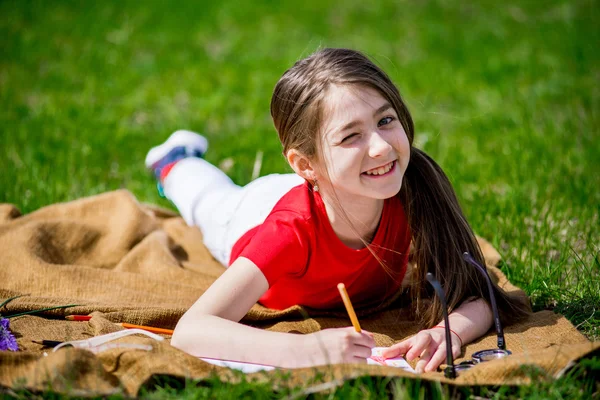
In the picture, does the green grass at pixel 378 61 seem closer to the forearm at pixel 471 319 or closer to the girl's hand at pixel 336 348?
the forearm at pixel 471 319

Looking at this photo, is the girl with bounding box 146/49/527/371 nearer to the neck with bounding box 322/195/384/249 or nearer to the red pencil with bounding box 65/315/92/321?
the neck with bounding box 322/195/384/249

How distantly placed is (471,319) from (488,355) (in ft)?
0.84

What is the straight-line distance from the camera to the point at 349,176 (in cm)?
271

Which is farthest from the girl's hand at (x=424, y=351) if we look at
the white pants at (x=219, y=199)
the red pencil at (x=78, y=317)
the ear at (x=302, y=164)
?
the red pencil at (x=78, y=317)

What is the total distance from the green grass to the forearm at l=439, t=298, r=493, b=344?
35 cm

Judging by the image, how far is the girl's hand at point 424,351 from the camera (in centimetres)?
252

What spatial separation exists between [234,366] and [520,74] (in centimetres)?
466

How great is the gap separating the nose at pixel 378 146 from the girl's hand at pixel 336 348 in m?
0.66

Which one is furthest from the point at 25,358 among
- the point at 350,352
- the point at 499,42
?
the point at 499,42

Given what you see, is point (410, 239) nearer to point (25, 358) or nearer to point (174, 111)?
point (25, 358)

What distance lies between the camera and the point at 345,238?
2.97 m

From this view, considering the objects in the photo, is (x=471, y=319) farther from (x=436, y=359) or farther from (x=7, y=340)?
(x=7, y=340)

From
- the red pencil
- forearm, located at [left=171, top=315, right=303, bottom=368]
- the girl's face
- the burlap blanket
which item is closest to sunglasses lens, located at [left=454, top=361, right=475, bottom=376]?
the burlap blanket

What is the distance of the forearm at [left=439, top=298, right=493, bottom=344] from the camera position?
274 cm
